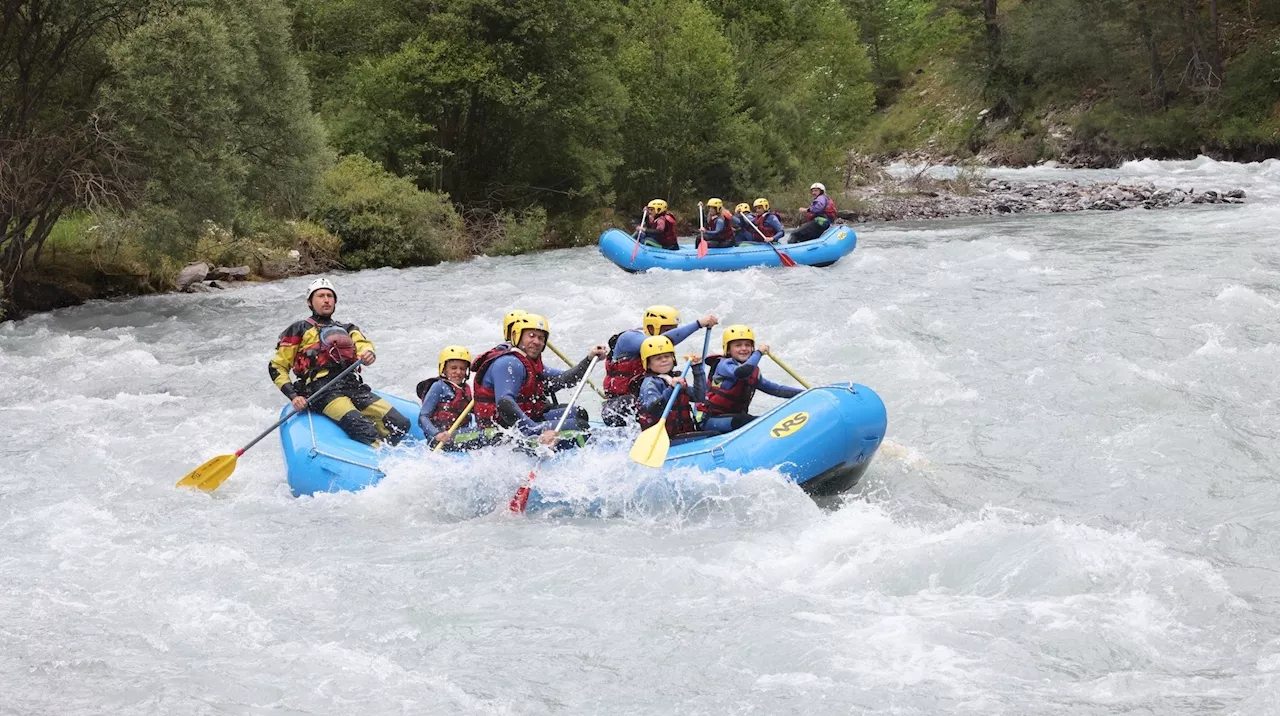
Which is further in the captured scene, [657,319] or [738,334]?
[657,319]

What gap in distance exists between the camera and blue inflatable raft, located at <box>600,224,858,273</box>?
59.2 feet

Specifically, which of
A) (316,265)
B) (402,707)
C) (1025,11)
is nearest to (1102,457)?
(402,707)

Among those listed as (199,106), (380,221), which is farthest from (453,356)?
(380,221)

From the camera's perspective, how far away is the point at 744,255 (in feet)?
59.1

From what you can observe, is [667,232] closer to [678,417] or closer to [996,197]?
[678,417]

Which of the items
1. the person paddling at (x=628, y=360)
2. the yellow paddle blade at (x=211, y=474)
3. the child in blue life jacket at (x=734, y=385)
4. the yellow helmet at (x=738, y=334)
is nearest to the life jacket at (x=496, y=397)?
the person paddling at (x=628, y=360)

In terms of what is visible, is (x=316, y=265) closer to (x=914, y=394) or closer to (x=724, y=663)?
(x=914, y=394)

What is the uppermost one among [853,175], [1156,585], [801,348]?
[1156,585]

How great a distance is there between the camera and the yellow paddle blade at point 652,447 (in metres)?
7.26

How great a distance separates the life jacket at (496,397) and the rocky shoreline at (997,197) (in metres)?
19.1

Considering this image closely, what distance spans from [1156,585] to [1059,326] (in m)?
7.05

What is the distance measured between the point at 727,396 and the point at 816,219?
11.2 m

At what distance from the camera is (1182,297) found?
13266mm

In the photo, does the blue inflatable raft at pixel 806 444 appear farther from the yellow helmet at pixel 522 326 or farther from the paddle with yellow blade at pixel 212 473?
the paddle with yellow blade at pixel 212 473
